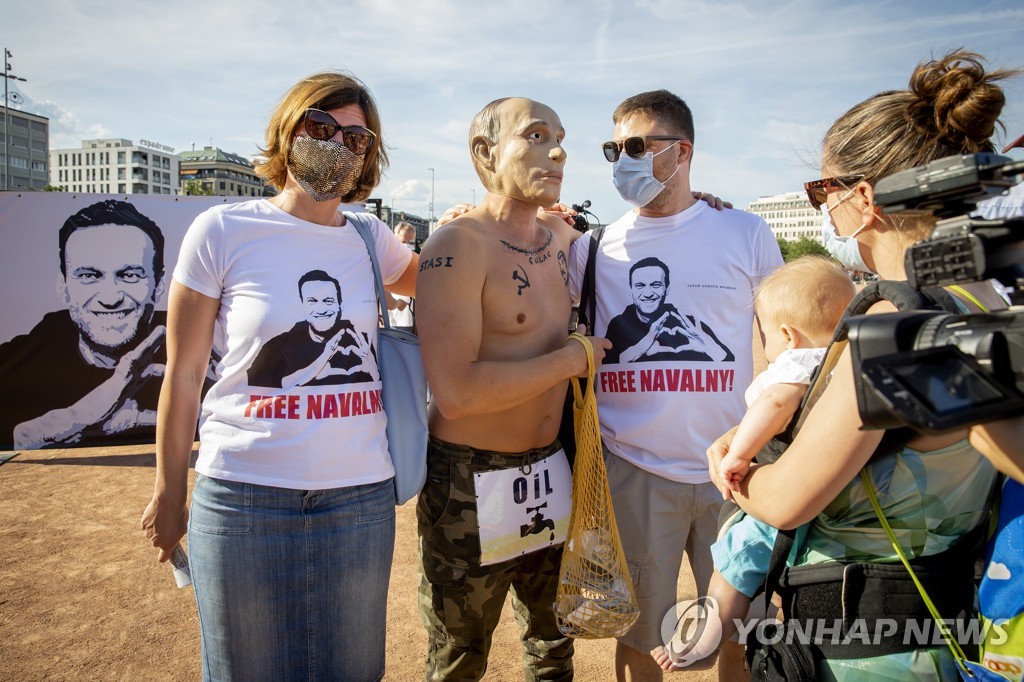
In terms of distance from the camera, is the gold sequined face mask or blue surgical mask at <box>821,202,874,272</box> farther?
the gold sequined face mask

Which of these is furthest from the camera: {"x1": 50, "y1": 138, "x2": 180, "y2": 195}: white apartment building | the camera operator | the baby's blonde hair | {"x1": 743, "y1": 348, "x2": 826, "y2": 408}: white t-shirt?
{"x1": 50, "y1": 138, "x2": 180, "y2": 195}: white apartment building

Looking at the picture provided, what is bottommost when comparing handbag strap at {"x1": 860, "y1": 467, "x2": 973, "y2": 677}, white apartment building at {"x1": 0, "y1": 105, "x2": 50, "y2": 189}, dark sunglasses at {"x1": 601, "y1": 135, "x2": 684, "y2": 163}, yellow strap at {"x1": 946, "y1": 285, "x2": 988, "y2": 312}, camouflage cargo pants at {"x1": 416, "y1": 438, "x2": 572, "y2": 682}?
camouflage cargo pants at {"x1": 416, "y1": 438, "x2": 572, "y2": 682}

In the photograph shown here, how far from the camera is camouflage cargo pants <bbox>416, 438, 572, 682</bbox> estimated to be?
8.41 feet

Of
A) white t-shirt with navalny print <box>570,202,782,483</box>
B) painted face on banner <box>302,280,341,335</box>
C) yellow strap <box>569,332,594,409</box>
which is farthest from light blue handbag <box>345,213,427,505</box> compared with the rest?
white t-shirt with navalny print <box>570,202,782,483</box>

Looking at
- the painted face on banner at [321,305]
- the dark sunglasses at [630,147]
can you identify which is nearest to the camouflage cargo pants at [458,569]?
the painted face on banner at [321,305]

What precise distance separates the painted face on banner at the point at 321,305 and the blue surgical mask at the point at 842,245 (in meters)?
1.70

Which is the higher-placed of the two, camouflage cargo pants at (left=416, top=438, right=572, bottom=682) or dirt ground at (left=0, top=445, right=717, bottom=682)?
camouflage cargo pants at (left=416, top=438, right=572, bottom=682)

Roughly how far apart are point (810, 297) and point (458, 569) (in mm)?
1698

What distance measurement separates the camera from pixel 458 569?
8.40 ft

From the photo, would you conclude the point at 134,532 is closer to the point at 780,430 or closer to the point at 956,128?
the point at 780,430

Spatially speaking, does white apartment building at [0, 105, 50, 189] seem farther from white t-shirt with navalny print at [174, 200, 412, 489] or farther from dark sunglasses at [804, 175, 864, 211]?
dark sunglasses at [804, 175, 864, 211]

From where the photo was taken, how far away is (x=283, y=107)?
252cm

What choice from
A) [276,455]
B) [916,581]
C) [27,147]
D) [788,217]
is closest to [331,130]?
[276,455]

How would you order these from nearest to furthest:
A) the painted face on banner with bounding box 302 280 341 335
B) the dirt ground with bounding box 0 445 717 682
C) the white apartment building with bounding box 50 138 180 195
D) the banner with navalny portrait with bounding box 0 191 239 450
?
the painted face on banner with bounding box 302 280 341 335
the dirt ground with bounding box 0 445 717 682
the banner with navalny portrait with bounding box 0 191 239 450
the white apartment building with bounding box 50 138 180 195
